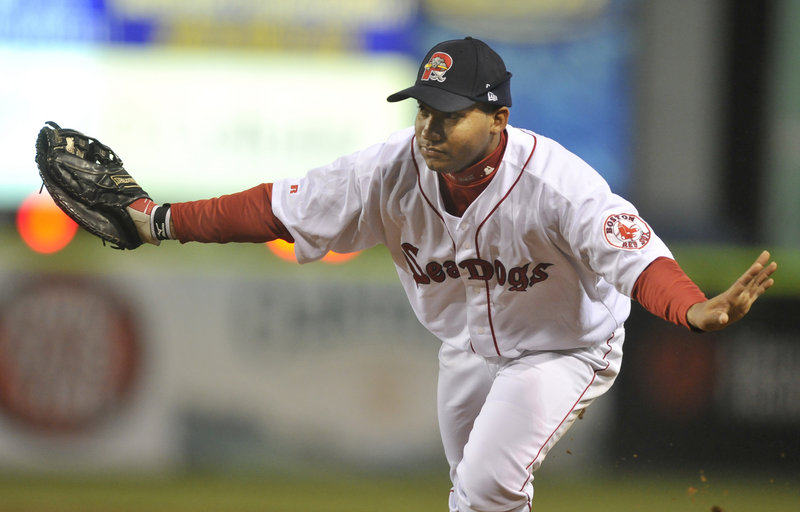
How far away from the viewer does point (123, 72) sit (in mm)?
5672

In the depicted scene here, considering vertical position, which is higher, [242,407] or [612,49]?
[612,49]

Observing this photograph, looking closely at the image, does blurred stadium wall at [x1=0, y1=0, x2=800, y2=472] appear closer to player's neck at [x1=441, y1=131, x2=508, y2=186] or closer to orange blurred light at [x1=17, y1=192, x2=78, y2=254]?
orange blurred light at [x1=17, y1=192, x2=78, y2=254]

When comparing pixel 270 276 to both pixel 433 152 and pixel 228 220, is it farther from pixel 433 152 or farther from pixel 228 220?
pixel 433 152

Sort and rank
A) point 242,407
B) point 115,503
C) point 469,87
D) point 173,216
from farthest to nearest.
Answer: point 242,407 < point 115,503 < point 173,216 < point 469,87

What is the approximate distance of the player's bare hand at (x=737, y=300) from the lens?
7.70ft

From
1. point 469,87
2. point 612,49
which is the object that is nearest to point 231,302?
point 612,49

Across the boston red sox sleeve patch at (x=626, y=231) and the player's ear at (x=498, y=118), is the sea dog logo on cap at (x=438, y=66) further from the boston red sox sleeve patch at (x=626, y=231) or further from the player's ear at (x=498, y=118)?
the boston red sox sleeve patch at (x=626, y=231)

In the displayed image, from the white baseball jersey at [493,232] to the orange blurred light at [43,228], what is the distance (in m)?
2.81

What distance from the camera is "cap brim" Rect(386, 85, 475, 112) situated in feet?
9.12

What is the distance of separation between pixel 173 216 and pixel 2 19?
3.12 metres

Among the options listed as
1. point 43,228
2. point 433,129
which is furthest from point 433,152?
point 43,228

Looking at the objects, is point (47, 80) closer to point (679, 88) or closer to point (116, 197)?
point (116, 197)

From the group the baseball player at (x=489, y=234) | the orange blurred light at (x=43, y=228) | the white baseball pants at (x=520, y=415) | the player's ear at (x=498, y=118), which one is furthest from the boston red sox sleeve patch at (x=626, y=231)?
the orange blurred light at (x=43, y=228)

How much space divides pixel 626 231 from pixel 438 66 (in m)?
0.69
